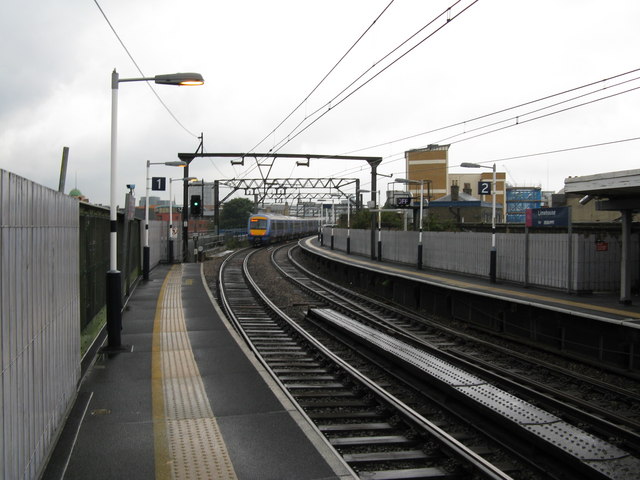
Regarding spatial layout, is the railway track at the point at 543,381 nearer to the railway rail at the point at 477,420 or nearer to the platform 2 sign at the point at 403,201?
the railway rail at the point at 477,420

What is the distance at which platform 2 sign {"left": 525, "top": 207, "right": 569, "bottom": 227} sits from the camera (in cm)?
1596

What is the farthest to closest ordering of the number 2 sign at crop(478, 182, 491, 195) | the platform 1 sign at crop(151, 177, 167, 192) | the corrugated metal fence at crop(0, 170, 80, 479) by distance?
the platform 1 sign at crop(151, 177, 167, 192)
the number 2 sign at crop(478, 182, 491, 195)
the corrugated metal fence at crop(0, 170, 80, 479)

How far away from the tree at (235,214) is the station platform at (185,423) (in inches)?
3533

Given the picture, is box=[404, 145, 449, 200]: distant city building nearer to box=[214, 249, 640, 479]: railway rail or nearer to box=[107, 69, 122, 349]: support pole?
box=[214, 249, 640, 479]: railway rail

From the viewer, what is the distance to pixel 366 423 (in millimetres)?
7180

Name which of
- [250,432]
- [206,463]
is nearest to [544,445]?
[250,432]

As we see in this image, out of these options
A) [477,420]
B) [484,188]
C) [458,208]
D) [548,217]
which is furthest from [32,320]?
[458,208]

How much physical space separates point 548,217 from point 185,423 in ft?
43.4

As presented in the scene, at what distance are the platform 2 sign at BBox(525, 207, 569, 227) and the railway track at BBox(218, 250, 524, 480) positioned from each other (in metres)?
8.11

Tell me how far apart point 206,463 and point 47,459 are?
4.50 feet

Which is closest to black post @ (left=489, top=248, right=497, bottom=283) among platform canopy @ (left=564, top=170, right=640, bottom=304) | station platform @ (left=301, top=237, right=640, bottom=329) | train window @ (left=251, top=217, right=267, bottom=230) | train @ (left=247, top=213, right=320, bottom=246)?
station platform @ (left=301, top=237, right=640, bottom=329)

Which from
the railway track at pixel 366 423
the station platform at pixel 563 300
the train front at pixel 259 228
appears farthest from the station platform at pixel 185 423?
the train front at pixel 259 228

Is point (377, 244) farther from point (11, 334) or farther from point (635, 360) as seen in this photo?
point (11, 334)

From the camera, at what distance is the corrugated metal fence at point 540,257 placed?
15477mm
